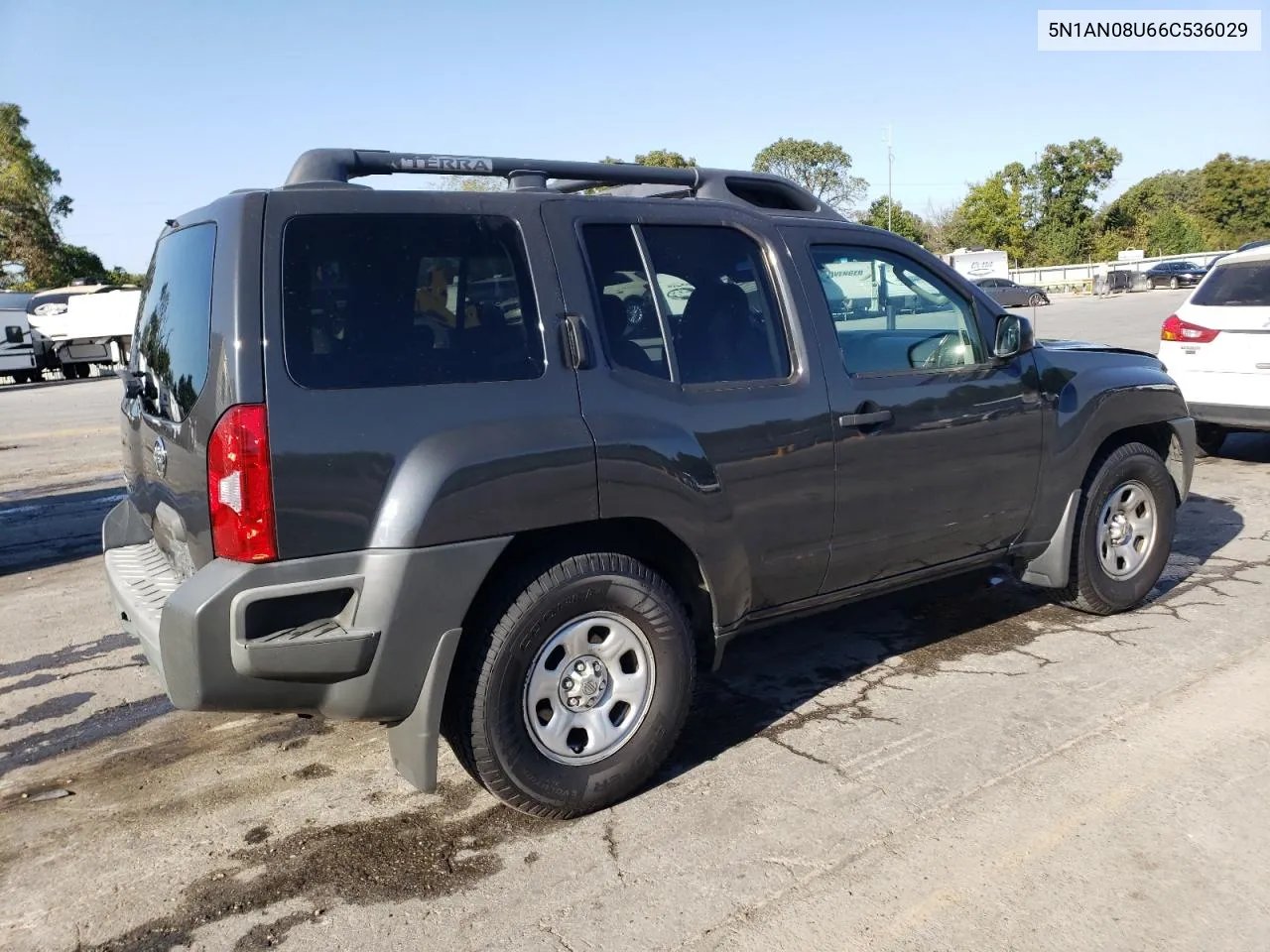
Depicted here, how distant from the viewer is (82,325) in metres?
36.4

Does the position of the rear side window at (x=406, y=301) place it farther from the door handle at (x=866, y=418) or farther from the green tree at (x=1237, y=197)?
the green tree at (x=1237, y=197)

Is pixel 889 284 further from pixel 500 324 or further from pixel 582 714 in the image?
pixel 582 714

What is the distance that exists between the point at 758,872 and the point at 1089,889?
0.91 meters

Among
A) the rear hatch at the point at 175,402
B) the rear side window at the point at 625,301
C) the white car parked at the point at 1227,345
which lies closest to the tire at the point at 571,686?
the rear side window at the point at 625,301

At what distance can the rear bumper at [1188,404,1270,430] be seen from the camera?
7.88 m

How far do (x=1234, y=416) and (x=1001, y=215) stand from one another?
216 ft

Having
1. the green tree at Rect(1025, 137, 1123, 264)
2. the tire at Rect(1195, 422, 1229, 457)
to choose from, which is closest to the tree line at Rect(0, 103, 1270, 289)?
the green tree at Rect(1025, 137, 1123, 264)

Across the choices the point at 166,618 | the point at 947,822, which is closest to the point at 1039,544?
the point at 947,822

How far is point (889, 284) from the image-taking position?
430 centimetres

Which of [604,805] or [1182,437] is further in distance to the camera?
[1182,437]

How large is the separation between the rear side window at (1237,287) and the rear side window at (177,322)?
7965mm

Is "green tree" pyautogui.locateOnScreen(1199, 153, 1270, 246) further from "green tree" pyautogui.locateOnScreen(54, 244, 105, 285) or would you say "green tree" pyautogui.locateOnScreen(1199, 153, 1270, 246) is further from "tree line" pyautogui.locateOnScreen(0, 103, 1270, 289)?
"green tree" pyautogui.locateOnScreen(54, 244, 105, 285)

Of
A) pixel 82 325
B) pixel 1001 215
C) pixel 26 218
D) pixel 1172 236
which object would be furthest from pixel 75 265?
pixel 1172 236

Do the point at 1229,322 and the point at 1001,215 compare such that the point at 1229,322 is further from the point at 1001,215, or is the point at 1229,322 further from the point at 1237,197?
the point at 1237,197
